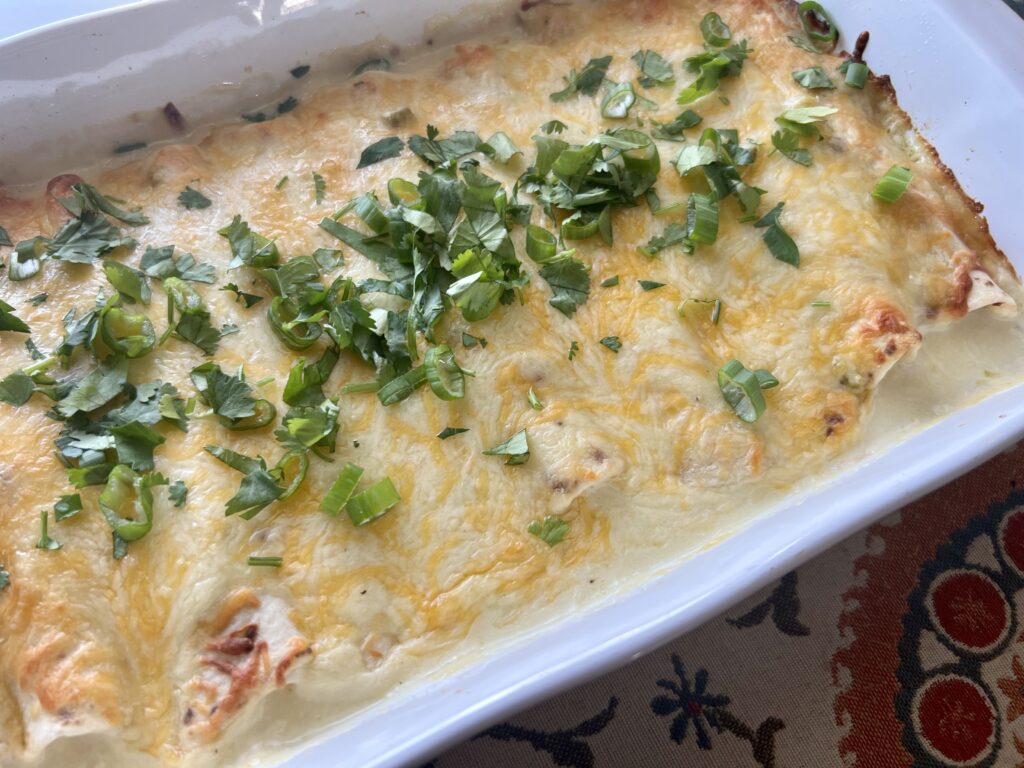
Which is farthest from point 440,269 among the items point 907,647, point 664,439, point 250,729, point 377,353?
point 907,647

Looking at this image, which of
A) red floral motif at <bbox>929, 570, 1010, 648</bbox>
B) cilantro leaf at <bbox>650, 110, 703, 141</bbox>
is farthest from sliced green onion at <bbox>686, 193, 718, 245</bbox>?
red floral motif at <bbox>929, 570, 1010, 648</bbox>

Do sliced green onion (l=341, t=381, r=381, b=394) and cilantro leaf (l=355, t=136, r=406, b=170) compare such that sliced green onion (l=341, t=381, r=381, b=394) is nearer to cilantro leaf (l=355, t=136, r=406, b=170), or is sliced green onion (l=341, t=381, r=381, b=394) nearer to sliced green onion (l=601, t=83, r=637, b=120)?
cilantro leaf (l=355, t=136, r=406, b=170)

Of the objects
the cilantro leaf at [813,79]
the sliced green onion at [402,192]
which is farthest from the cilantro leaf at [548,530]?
the cilantro leaf at [813,79]

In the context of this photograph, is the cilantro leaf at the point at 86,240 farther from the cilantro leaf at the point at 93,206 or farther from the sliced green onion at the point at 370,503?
the sliced green onion at the point at 370,503

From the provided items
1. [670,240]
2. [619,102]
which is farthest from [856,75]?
[670,240]

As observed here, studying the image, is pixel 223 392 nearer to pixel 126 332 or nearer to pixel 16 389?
pixel 126 332

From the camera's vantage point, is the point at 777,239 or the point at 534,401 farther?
the point at 777,239

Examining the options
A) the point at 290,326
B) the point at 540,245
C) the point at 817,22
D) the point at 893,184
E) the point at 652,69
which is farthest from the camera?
the point at 817,22
